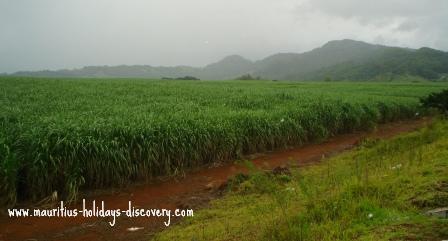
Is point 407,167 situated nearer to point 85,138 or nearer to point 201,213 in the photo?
point 201,213

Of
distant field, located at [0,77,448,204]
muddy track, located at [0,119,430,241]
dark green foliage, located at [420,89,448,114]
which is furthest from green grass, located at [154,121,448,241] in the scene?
dark green foliage, located at [420,89,448,114]

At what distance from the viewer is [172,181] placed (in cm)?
920

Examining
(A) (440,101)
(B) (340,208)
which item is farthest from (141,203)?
(A) (440,101)

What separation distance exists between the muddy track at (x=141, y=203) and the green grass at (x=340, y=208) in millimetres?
699

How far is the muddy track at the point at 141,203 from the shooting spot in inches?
245

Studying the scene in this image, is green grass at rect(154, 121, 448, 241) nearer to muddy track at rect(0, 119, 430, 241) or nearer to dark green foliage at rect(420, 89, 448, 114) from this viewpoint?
muddy track at rect(0, 119, 430, 241)

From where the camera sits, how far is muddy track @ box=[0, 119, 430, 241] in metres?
6.23

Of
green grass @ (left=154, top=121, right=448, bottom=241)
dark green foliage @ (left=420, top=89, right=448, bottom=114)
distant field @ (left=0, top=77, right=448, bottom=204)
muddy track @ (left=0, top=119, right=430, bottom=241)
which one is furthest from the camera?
dark green foliage @ (left=420, top=89, right=448, bottom=114)

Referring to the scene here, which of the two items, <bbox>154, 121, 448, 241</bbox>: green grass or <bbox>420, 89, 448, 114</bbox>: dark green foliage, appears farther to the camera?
<bbox>420, 89, 448, 114</bbox>: dark green foliage

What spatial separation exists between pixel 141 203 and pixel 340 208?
4.32m

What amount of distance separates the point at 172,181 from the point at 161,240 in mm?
3610

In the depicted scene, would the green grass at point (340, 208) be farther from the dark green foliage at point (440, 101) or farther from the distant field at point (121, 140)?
the dark green foliage at point (440, 101)

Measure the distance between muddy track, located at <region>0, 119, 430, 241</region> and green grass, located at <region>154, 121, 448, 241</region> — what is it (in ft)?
2.29

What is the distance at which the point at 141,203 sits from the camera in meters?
7.78
